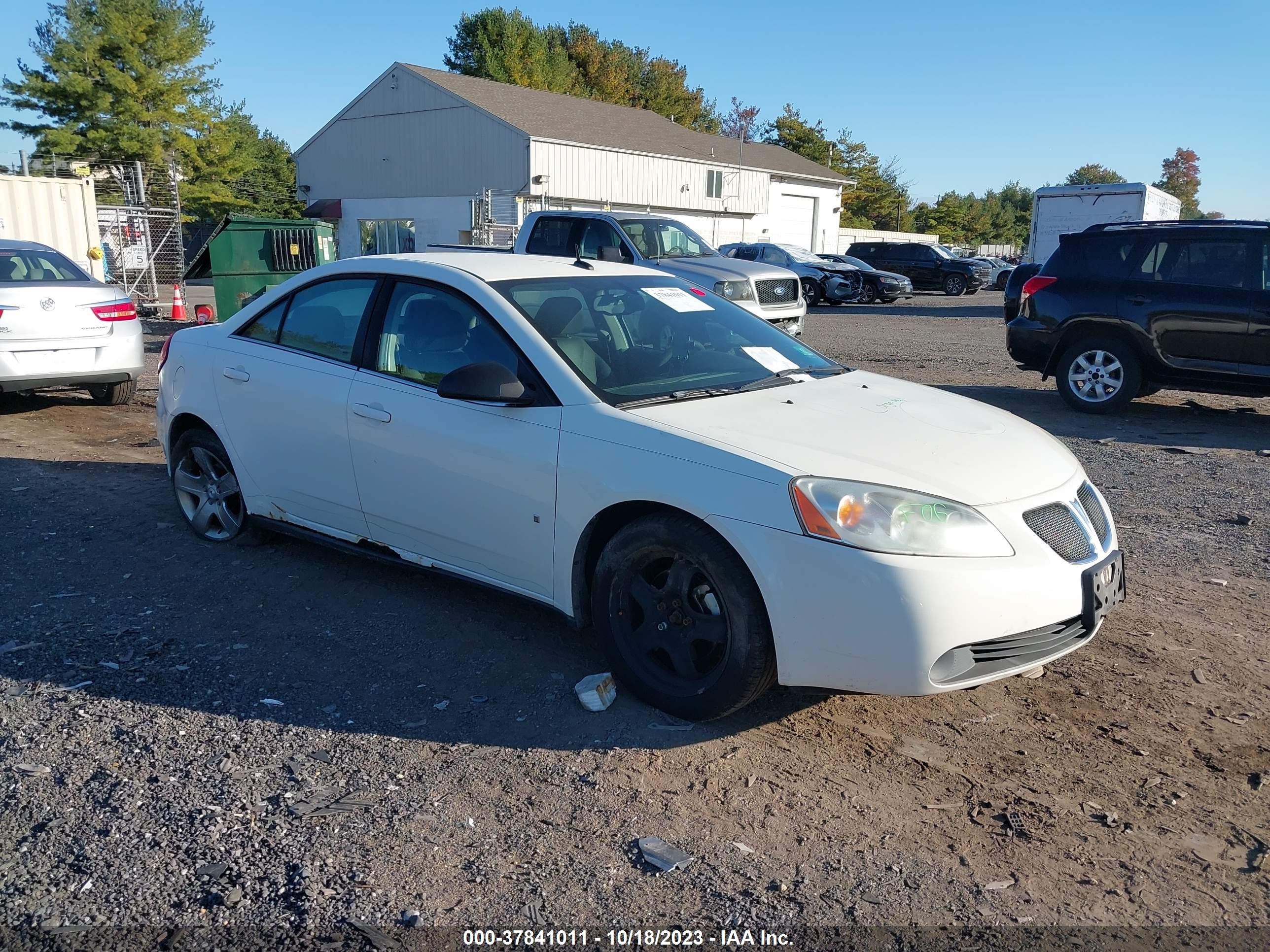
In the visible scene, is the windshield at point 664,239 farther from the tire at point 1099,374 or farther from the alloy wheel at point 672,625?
the alloy wheel at point 672,625

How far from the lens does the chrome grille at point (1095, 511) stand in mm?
3711

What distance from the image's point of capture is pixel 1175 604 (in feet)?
15.9

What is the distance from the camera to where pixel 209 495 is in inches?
222

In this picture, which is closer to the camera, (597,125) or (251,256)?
(251,256)

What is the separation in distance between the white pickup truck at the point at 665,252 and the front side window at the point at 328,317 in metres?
8.11

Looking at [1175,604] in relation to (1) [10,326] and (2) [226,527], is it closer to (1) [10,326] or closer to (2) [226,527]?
(2) [226,527]

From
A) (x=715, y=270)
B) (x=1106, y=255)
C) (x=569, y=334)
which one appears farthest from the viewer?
(x=715, y=270)

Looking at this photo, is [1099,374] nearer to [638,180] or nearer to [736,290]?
[736,290]

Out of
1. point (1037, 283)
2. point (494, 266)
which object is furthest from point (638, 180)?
point (494, 266)

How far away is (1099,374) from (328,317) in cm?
777

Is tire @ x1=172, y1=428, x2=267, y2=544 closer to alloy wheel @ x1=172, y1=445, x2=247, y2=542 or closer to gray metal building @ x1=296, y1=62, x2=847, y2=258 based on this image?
alloy wheel @ x1=172, y1=445, x2=247, y2=542

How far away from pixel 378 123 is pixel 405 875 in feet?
131

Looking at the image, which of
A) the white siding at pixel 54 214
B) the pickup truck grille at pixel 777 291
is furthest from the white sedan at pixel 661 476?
the white siding at pixel 54 214

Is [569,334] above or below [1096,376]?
above
